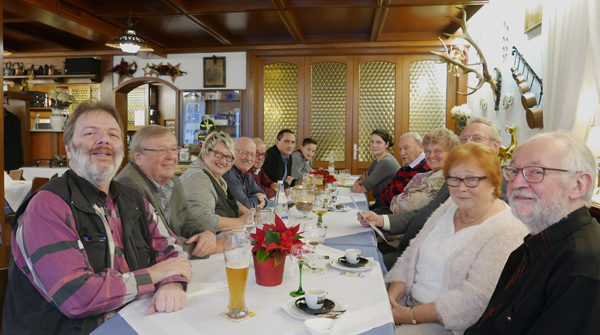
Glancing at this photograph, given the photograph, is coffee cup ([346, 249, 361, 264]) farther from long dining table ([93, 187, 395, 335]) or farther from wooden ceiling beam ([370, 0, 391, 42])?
wooden ceiling beam ([370, 0, 391, 42])

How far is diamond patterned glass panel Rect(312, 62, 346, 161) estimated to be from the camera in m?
7.25

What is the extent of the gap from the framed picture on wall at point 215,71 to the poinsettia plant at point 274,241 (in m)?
6.25

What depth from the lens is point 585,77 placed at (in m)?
3.11

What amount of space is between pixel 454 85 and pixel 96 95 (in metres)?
7.18

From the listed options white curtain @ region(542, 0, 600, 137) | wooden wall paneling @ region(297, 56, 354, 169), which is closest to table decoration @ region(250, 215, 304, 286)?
white curtain @ region(542, 0, 600, 137)

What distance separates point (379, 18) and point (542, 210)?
16.0 feet

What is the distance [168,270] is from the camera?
56.2 inches

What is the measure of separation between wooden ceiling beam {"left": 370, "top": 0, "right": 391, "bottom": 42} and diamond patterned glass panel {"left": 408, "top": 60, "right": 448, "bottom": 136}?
953mm

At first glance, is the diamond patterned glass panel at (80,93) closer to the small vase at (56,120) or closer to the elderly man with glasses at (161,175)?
the small vase at (56,120)

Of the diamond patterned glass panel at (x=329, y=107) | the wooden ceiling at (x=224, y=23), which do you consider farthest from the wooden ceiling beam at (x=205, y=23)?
the diamond patterned glass panel at (x=329, y=107)

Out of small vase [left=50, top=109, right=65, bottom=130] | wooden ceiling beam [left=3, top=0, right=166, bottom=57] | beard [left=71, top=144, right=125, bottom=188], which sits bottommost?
beard [left=71, top=144, right=125, bottom=188]

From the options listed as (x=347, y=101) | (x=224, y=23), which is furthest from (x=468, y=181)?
(x=347, y=101)

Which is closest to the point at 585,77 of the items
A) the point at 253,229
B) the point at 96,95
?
the point at 253,229

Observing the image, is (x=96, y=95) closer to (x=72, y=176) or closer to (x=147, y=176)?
(x=147, y=176)
